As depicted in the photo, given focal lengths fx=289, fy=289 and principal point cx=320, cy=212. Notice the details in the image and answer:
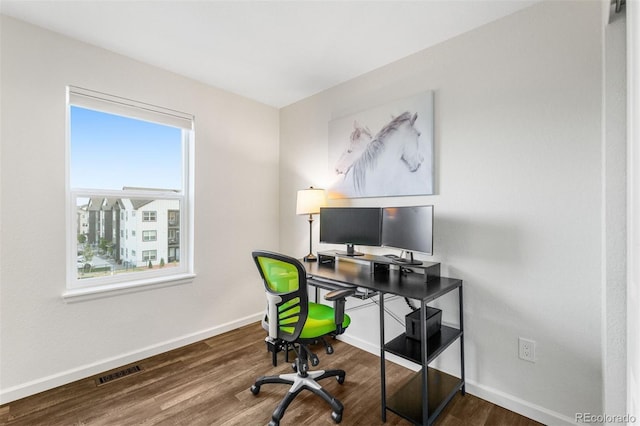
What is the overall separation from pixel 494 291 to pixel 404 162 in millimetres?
1109

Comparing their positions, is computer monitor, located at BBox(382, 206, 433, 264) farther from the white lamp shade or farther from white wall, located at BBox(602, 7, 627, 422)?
white wall, located at BBox(602, 7, 627, 422)

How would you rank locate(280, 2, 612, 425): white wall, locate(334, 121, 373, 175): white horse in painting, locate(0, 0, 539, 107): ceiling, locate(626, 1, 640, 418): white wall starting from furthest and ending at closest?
locate(334, 121, 373, 175): white horse in painting < locate(0, 0, 539, 107): ceiling < locate(280, 2, 612, 425): white wall < locate(626, 1, 640, 418): white wall

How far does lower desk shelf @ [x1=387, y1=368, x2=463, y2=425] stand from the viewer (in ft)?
5.59

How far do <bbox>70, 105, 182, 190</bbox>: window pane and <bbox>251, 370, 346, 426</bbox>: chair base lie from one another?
1.90 meters

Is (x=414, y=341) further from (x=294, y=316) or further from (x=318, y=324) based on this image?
(x=294, y=316)

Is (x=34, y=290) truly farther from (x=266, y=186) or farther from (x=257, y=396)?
(x=266, y=186)

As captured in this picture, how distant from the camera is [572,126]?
5.35 ft

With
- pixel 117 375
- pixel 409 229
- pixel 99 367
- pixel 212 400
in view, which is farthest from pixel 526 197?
pixel 99 367

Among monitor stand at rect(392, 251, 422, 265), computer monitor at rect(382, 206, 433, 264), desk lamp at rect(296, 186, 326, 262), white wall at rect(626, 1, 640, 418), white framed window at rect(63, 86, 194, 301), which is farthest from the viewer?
desk lamp at rect(296, 186, 326, 262)

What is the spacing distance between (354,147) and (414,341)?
165 centimetres

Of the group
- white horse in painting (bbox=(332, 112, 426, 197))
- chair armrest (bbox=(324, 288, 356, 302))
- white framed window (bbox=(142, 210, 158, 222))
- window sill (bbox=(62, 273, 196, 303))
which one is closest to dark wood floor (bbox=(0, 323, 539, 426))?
window sill (bbox=(62, 273, 196, 303))

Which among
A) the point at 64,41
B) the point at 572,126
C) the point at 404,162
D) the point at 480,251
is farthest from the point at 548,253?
the point at 64,41

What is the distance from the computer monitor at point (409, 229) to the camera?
6.23 feet

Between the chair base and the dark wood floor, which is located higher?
the chair base
